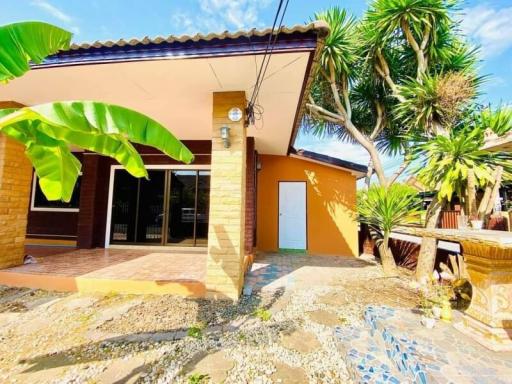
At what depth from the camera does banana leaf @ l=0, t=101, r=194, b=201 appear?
1616 mm

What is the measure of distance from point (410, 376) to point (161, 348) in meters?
2.49

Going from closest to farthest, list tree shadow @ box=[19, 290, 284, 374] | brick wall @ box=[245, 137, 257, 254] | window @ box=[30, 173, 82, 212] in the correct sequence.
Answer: tree shadow @ box=[19, 290, 284, 374] < brick wall @ box=[245, 137, 257, 254] < window @ box=[30, 173, 82, 212]

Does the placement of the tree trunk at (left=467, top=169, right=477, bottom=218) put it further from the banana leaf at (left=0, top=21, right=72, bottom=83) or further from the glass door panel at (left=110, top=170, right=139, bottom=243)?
the glass door panel at (left=110, top=170, right=139, bottom=243)

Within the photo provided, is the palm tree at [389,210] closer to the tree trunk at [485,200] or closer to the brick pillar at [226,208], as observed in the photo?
the tree trunk at [485,200]

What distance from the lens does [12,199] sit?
188 inches

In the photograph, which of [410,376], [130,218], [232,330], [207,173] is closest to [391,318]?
[410,376]

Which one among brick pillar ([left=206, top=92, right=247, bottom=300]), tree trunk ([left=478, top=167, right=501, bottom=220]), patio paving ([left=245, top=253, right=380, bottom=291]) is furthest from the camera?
patio paving ([left=245, top=253, right=380, bottom=291])

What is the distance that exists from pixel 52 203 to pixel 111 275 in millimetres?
5951

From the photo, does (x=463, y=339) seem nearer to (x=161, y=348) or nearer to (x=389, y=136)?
(x=161, y=348)

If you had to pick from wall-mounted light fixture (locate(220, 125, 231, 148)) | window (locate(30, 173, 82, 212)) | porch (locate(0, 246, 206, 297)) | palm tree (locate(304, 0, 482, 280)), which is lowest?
porch (locate(0, 246, 206, 297))

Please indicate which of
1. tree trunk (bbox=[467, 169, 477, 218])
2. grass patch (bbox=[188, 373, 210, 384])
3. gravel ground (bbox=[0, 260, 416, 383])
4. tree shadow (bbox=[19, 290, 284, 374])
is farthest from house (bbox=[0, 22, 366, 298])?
tree trunk (bbox=[467, 169, 477, 218])

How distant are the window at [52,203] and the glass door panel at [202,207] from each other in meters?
4.33

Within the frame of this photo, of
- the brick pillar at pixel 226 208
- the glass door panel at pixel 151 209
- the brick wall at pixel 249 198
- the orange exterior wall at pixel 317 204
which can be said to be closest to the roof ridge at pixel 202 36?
the brick pillar at pixel 226 208

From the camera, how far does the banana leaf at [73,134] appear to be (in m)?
1.62
